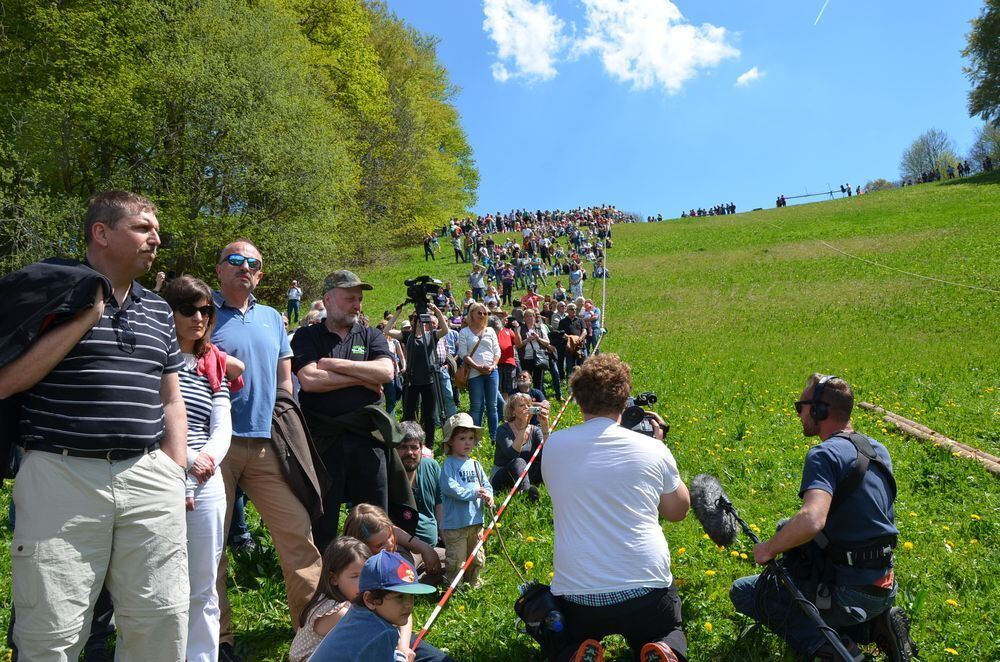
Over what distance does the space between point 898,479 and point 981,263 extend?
77.5ft

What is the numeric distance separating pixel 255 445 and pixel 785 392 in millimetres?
10139

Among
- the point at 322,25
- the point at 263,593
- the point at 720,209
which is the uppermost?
the point at 322,25

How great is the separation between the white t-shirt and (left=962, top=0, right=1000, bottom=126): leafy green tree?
67.7m

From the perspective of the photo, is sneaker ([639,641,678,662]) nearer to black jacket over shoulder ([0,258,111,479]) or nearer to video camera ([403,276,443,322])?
black jacket over shoulder ([0,258,111,479])

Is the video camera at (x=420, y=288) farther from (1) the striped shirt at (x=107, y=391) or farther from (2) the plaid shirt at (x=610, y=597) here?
(1) the striped shirt at (x=107, y=391)

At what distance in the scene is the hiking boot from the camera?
3.62 metres

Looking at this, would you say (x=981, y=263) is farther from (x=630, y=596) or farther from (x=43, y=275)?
(x=43, y=275)

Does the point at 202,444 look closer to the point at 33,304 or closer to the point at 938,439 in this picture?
the point at 33,304

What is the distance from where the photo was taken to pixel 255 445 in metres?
4.21

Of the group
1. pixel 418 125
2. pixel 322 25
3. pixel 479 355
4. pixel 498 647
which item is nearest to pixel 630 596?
pixel 498 647

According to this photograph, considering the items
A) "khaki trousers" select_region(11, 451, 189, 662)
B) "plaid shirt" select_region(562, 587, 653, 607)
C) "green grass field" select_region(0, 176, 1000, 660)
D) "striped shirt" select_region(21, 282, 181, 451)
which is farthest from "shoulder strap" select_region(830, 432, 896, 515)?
"striped shirt" select_region(21, 282, 181, 451)

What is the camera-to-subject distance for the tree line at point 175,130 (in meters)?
20.4

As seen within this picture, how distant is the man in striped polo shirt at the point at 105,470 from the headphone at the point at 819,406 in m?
3.25

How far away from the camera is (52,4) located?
68.8 ft
